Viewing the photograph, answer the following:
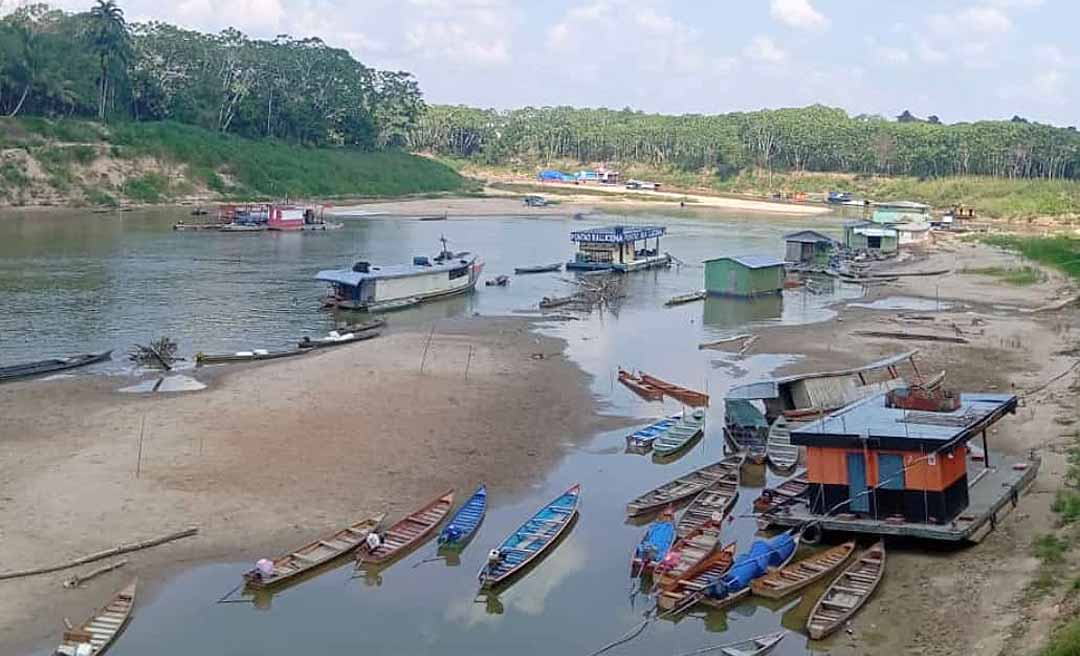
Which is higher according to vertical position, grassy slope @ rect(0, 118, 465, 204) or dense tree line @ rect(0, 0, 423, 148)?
dense tree line @ rect(0, 0, 423, 148)

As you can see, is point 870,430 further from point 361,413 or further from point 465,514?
point 361,413

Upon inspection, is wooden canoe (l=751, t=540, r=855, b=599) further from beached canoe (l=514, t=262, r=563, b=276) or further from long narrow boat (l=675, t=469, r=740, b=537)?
beached canoe (l=514, t=262, r=563, b=276)

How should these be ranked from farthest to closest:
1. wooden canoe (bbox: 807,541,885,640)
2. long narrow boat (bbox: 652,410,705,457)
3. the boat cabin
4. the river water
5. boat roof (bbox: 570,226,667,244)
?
boat roof (bbox: 570,226,667,244)
long narrow boat (bbox: 652,410,705,457)
the boat cabin
the river water
wooden canoe (bbox: 807,541,885,640)

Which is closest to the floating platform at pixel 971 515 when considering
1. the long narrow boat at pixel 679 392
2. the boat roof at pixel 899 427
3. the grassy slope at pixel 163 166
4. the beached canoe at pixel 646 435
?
the boat roof at pixel 899 427

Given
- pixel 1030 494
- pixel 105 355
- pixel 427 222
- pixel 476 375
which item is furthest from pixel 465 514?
pixel 427 222

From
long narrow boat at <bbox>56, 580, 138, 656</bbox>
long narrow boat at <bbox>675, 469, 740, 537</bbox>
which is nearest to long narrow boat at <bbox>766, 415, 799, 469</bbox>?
long narrow boat at <bbox>675, 469, 740, 537</bbox>

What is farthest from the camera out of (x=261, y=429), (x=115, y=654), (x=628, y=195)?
(x=628, y=195)
